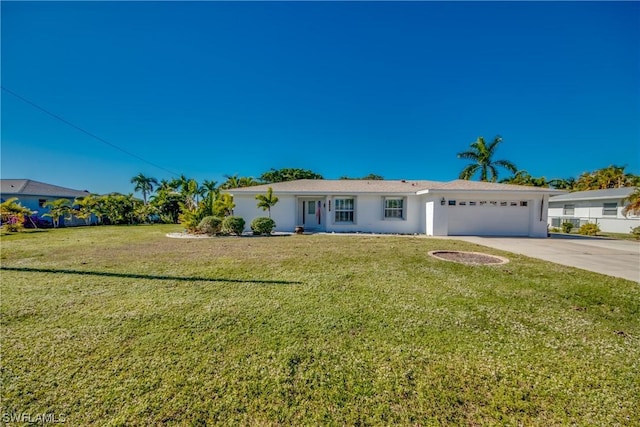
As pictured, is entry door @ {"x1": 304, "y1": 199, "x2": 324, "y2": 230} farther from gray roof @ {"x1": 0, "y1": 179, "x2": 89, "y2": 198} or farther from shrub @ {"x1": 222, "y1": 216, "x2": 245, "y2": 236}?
gray roof @ {"x1": 0, "y1": 179, "x2": 89, "y2": 198}

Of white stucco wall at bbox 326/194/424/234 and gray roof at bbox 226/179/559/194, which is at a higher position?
gray roof at bbox 226/179/559/194

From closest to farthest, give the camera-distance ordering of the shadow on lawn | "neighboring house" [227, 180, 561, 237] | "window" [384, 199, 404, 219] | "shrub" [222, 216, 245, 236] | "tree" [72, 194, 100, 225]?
the shadow on lawn
"shrub" [222, 216, 245, 236]
"neighboring house" [227, 180, 561, 237]
"window" [384, 199, 404, 219]
"tree" [72, 194, 100, 225]

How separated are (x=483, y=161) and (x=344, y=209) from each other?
17545mm

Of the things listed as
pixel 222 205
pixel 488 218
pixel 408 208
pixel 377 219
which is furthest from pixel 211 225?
pixel 488 218

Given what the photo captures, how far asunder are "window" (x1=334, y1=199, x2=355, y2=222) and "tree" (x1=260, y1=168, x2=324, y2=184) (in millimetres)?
24519

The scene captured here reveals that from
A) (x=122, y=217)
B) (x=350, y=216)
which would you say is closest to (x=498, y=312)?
(x=350, y=216)

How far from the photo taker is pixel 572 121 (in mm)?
23875

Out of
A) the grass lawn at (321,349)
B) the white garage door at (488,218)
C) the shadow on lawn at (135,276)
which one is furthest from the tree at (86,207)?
the white garage door at (488,218)

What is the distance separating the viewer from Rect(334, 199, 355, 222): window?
16.3m

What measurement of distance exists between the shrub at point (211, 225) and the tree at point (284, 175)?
84.9 ft

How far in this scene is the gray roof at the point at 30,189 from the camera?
2284 cm

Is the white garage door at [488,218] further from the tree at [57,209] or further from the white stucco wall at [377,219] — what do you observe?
the tree at [57,209]

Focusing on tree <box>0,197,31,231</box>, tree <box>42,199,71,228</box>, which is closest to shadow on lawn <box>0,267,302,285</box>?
tree <box>0,197,31,231</box>

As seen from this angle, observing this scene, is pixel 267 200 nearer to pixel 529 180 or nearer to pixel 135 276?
pixel 135 276
